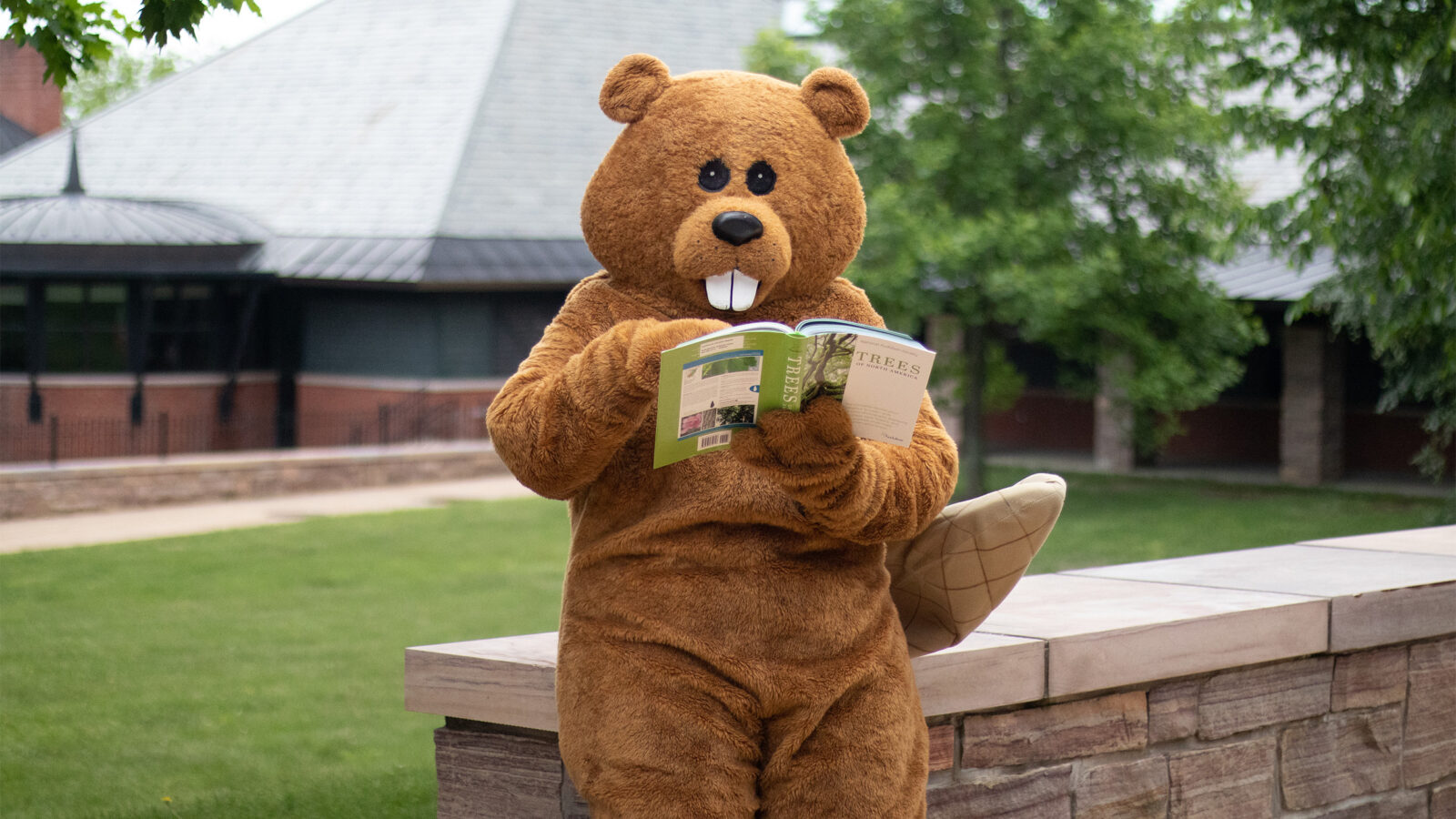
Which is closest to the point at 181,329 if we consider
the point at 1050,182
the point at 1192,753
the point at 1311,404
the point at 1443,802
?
the point at 1050,182

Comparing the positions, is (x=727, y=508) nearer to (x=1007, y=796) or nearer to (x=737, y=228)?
(x=737, y=228)

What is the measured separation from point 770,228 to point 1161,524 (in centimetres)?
1504

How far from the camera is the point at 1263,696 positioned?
4.37 metres

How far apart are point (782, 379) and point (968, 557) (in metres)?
0.98

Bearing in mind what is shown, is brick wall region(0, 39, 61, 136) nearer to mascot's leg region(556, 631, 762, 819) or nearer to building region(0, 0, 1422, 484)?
building region(0, 0, 1422, 484)

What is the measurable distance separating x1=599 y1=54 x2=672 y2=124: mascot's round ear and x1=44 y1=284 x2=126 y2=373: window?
20.4m

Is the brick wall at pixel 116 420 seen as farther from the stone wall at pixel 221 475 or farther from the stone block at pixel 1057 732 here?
the stone block at pixel 1057 732

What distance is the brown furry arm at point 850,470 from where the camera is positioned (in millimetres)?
2570

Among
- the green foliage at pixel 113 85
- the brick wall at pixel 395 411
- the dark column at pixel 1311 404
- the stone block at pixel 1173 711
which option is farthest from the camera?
the green foliage at pixel 113 85

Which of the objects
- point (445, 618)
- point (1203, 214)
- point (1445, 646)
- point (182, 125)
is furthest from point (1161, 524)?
point (182, 125)

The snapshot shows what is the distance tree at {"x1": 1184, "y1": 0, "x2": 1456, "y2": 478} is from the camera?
915 cm

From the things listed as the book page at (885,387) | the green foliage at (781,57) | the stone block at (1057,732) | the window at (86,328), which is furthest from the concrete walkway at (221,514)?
the book page at (885,387)

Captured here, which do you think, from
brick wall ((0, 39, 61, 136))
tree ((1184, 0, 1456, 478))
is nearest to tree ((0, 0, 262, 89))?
tree ((1184, 0, 1456, 478))

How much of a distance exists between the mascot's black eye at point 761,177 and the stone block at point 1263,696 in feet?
6.78
